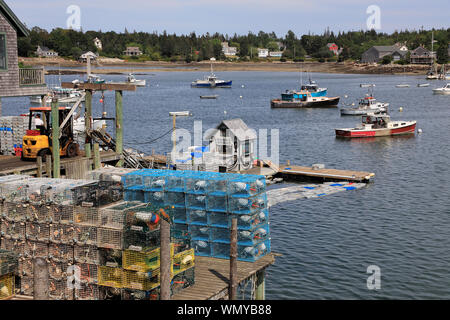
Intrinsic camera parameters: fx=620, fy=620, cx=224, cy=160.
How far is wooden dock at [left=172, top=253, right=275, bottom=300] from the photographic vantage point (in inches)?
653

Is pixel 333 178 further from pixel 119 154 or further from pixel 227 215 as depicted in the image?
pixel 227 215

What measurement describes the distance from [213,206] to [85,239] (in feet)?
14.4

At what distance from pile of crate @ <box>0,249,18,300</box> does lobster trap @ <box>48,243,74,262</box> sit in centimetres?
103

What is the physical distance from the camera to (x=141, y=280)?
1597 centimetres

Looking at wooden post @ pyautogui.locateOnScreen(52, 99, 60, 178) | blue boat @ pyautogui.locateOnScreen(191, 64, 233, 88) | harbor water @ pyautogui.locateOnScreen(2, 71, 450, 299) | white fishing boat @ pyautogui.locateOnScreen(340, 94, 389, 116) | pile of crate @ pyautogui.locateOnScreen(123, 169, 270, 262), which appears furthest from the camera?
blue boat @ pyautogui.locateOnScreen(191, 64, 233, 88)

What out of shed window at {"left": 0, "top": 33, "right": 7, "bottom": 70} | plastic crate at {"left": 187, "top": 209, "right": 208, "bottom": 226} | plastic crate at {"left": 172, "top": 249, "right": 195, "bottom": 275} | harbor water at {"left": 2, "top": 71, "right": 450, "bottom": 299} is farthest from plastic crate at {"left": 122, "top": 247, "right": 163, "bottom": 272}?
shed window at {"left": 0, "top": 33, "right": 7, "bottom": 70}

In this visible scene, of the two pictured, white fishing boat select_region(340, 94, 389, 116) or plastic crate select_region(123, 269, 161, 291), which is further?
white fishing boat select_region(340, 94, 389, 116)

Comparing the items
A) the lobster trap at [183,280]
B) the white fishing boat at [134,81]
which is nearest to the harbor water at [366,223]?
the lobster trap at [183,280]

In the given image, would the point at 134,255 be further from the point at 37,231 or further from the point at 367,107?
the point at 367,107

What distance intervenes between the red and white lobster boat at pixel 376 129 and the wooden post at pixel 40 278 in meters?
50.9

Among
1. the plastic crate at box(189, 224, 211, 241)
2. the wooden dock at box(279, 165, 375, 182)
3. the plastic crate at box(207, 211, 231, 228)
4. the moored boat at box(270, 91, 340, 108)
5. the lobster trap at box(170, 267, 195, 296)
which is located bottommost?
the wooden dock at box(279, 165, 375, 182)

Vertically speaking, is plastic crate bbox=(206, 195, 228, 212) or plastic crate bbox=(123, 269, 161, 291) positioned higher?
plastic crate bbox=(206, 195, 228, 212)

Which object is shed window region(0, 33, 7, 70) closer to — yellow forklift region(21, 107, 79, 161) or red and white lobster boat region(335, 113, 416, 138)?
yellow forklift region(21, 107, 79, 161)

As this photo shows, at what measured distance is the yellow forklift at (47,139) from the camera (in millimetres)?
27750
